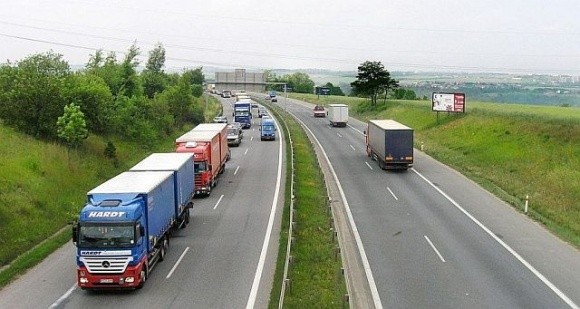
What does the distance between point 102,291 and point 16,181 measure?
13.1 metres

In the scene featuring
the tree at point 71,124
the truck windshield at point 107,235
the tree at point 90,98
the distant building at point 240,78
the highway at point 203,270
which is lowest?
the highway at point 203,270

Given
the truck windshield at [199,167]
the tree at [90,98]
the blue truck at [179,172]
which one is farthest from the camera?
the tree at [90,98]

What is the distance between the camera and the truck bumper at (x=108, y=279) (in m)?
19.2

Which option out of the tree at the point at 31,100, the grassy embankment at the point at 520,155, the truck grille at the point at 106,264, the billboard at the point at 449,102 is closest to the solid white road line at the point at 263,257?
the truck grille at the point at 106,264

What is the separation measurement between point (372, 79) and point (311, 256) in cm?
7259

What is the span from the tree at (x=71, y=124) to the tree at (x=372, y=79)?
59799 mm

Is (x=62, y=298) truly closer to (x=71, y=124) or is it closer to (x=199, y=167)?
(x=199, y=167)

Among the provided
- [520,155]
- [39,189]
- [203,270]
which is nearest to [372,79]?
[520,155]

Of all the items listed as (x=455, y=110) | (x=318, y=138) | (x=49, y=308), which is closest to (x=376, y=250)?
(x=49, y=308)

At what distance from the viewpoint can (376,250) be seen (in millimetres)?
24688

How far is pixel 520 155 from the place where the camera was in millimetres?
46344

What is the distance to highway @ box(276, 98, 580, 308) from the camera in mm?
19656

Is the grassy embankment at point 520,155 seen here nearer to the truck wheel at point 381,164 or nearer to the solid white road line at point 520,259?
the solid white road line at point 520,259

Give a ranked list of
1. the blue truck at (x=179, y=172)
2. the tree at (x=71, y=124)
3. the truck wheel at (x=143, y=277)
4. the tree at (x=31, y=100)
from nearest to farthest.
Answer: the truck wheel at (x=143, y=277), the blue truck at (x=179, y=172), the tree at (x=71, y=124), the tree at (x=31, y=100)
